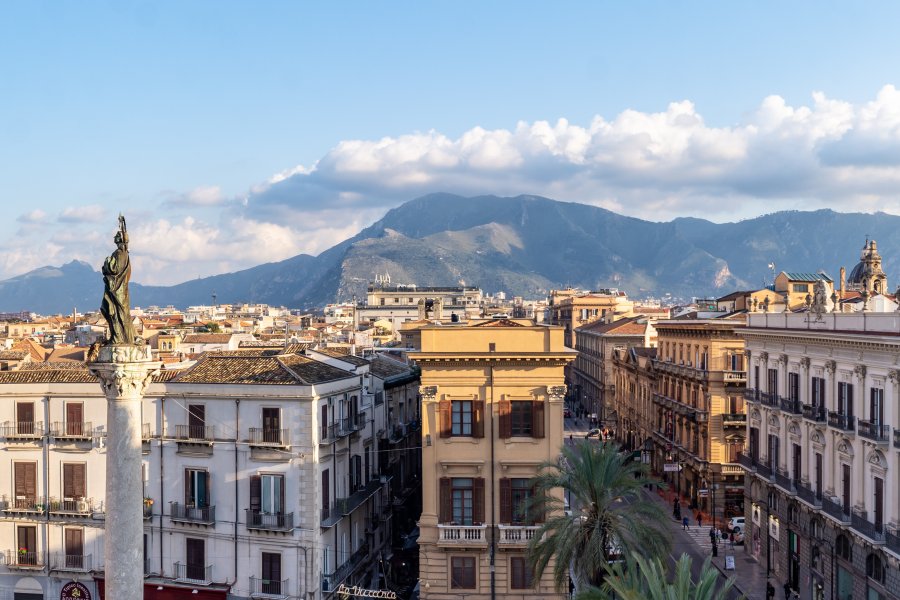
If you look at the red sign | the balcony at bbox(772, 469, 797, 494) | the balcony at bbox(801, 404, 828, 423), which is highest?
the balcony at bbox(801, 404, 828, 423)

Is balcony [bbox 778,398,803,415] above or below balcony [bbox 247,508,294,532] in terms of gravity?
above

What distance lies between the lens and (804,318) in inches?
1570

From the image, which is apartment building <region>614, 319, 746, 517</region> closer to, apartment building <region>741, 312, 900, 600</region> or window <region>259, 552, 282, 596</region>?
apartment building <region>741, 312, 900, 600</region>

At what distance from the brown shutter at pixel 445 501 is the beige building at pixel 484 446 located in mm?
40

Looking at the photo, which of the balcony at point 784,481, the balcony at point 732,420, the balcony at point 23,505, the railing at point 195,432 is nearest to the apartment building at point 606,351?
the balcony at point 732,420

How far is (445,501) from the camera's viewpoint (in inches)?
1399

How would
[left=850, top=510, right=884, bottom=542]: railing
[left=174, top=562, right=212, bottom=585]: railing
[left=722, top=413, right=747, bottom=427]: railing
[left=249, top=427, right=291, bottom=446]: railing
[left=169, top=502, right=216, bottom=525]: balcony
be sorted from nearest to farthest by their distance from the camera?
[left=850, top=510, right=884, bottom=542]: railing → [left=249, top=427, right=291, bottom=446]: railing → [left=169, top=502, right=216, bottom=525]: balcony → [left=174, top=562, right=212, bottom=585]: railing → [left=722, top=413, right=747, bottom=427]: railing

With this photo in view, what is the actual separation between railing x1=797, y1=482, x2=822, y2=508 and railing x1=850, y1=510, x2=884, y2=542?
317cm

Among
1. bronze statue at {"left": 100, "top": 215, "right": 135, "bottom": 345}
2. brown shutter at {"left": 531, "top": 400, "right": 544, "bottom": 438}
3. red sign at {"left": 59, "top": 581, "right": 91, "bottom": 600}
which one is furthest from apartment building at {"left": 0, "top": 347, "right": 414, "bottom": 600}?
bronze statue at {"left": 100, "top": 215, "right": 135, "bottom": 345}

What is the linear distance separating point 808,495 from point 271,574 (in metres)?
23.1

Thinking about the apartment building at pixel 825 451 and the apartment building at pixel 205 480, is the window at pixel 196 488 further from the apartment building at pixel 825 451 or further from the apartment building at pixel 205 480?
the apartment building at pixel 825 451

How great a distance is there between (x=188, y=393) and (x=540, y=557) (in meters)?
15.6

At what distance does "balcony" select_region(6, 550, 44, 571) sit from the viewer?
37438mm

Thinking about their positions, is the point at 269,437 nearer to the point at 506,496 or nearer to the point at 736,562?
the point at 506,496
